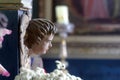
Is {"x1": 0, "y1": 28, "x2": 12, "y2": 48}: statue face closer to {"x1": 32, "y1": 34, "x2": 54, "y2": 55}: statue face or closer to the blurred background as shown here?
{"x1": 32, "y1": 34, "x2": 54, "y2": 55}: statue face

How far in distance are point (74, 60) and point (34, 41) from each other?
342 cm

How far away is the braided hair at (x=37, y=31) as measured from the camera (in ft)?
4.28

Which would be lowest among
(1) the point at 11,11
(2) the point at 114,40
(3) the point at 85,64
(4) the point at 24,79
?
(3) the point at 85,64

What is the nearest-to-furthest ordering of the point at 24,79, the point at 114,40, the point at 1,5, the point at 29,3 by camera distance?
the point at 24,79, the point at 1,5, the point at 29,3, the point at 114,40

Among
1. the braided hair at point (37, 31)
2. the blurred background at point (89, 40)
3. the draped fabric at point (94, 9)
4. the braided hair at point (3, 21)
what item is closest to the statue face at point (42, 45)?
the braided hair at point (37, 31)

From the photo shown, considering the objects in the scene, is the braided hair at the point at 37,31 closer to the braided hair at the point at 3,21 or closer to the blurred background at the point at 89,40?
the braided hair at the point at 3,21

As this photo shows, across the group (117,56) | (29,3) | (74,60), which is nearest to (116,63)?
(117,56)

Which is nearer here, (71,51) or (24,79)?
(24,79)

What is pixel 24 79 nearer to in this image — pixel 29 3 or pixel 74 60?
pixel 29 3

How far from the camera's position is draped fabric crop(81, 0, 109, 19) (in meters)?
4.82

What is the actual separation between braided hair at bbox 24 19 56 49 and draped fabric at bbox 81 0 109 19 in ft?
11.5

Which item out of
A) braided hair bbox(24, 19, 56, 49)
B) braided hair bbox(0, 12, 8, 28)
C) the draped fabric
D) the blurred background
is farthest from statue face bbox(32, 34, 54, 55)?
the draped fabric

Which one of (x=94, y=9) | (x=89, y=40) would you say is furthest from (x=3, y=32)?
(x=94, y=9)

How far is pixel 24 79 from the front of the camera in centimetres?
112
